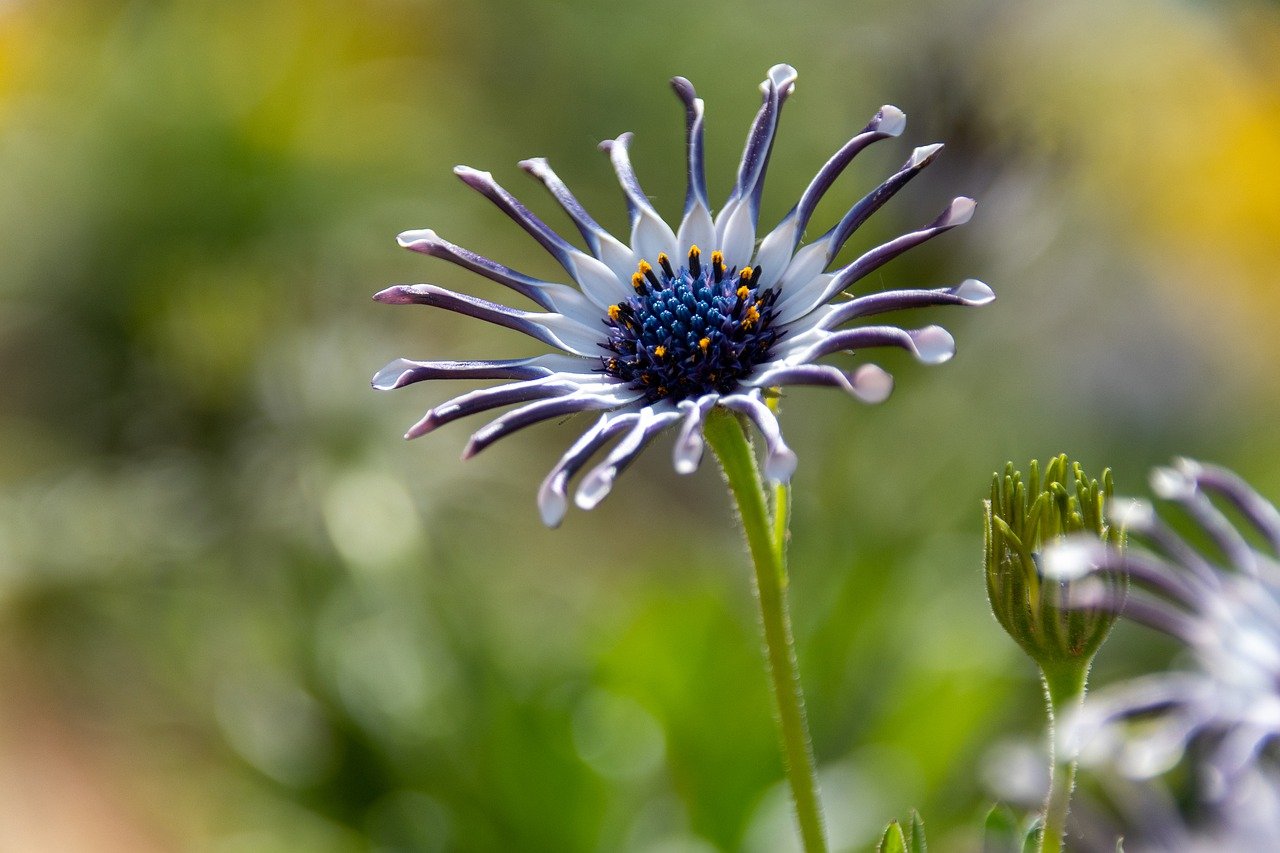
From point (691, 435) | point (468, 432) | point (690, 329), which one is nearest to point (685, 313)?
point (690, 329)

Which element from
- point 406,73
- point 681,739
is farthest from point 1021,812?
point 406,73

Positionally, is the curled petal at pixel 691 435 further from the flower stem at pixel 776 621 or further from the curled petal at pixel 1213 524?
the curled petal at pixel 1213 524

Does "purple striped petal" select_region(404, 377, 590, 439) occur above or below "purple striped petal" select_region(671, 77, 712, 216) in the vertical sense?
below

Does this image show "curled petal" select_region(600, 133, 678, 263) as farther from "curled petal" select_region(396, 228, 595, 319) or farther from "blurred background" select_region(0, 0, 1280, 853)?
"blurred background" select_region(0, 0, 1280, 853)

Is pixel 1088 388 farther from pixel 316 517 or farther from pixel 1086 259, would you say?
pixel 316 517

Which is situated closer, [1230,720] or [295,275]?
[1230,720]

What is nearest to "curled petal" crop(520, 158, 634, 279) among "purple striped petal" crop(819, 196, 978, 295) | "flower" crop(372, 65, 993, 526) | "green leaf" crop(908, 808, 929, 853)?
"flower" crop(372, 65, 993, 526)
